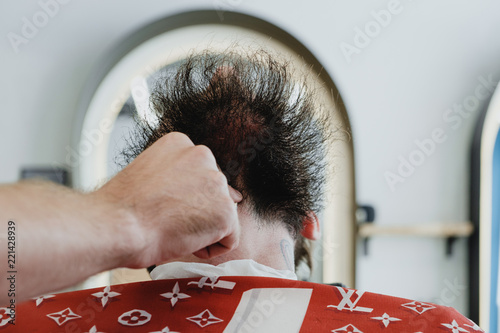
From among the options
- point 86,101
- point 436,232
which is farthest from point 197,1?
point 436,232

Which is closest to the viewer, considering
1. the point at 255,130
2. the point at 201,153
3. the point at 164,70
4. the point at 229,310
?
the point at 201,153

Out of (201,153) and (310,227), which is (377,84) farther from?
(201,153)

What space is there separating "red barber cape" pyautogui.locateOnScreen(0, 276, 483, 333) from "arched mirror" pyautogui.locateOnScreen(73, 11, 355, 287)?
1020 millimetres

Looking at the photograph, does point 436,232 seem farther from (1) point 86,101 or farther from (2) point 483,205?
(1) point 86,101

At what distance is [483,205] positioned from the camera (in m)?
1.96

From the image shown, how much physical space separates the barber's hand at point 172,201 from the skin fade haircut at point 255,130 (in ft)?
0.88

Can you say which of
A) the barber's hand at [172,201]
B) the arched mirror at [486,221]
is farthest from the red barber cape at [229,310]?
the arched mirror at [486,221]

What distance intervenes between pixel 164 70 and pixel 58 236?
1389mm

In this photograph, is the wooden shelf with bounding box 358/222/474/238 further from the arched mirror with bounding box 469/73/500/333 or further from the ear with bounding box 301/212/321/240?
the ear with bounding box 301/212/321/240

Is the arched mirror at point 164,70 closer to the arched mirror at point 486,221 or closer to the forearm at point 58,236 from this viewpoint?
the arched mirror at point 486,221

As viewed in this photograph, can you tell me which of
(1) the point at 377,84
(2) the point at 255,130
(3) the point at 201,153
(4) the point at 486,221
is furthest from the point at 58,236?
(4) the point at 486,221

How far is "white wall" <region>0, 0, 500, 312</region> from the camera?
1815 millimetres

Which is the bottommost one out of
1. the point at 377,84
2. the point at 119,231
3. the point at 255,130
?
the point at 119,231

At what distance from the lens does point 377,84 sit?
77.3 inches
